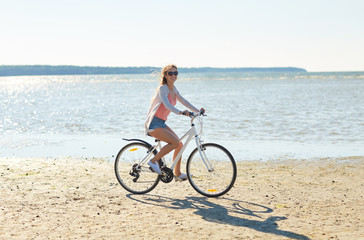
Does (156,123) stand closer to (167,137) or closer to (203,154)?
(167,137)

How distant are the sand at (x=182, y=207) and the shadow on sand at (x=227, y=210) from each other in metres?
0.01

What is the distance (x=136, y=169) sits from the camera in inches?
290

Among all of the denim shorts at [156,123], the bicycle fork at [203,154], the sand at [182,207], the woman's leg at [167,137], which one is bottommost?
the sand at [182,207]

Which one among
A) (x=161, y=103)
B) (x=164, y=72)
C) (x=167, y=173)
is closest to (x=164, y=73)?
(x=164, y=72)

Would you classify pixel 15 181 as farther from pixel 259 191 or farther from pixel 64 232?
pixel 259 191

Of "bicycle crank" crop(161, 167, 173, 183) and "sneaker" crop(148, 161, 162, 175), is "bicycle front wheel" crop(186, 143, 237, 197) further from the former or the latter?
"sneaker" crop(148, 161, 162, 175)

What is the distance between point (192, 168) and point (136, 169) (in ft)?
2.91

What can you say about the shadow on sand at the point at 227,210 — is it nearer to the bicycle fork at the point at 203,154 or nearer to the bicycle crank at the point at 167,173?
the bicycle crank at the point at 167,173

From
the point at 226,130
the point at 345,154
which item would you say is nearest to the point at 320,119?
the point at 226,130

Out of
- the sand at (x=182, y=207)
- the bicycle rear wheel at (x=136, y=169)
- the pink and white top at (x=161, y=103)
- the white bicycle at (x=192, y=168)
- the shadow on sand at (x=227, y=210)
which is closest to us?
the sand at (x=182, y=207)

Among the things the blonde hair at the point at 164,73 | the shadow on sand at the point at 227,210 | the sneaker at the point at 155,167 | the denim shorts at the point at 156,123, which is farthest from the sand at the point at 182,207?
the blonde hair at the point at 164,73

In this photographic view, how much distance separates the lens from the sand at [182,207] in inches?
212

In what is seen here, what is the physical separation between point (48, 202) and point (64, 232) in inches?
57.4

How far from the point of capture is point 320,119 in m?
18.8
